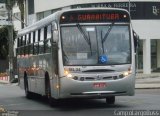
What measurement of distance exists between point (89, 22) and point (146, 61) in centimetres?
3995

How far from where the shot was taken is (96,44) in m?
18.6

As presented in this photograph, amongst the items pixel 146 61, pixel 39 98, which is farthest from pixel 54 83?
pixel 146 61

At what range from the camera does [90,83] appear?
18.2m

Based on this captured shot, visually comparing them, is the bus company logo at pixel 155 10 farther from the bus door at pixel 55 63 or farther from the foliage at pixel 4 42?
the bus door at pixel 55 63

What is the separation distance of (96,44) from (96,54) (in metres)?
0.33

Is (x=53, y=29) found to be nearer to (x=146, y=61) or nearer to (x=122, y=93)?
(x=122, y=93)

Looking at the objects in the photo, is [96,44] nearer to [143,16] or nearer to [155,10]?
[143,16]

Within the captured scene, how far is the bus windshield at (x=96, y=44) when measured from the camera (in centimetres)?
1839

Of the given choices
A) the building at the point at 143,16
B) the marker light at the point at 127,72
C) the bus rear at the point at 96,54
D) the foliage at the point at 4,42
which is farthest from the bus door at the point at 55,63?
the foliage at the point at 4,42

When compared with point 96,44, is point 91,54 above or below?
below

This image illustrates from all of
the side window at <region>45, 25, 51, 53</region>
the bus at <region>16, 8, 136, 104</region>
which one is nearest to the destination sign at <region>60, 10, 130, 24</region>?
the bus at <region>16, 8, 136, 104</region>

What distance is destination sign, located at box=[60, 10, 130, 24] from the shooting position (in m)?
18.8

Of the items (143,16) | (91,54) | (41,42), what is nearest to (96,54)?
(91,54)

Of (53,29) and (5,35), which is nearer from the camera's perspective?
(53,29)
